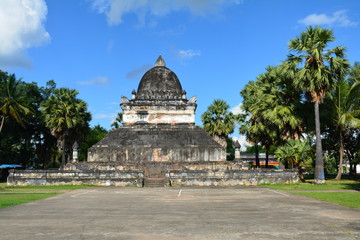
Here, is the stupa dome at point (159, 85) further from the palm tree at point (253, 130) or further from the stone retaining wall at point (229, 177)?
the stone retaining wall at point (229, 177)

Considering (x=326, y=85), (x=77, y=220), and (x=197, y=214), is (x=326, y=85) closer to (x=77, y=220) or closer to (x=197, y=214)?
(x=197, y=214)

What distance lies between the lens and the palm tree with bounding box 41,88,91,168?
34375 mm

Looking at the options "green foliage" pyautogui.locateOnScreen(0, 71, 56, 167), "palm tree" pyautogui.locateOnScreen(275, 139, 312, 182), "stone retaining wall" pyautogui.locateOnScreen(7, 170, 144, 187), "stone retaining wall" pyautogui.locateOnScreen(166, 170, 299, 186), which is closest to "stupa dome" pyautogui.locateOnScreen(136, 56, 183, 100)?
"green foliage" pyautogui.locateOnScreen(0, 71, 56, 167)

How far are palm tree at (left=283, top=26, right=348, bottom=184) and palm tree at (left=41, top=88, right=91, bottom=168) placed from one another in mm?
23364

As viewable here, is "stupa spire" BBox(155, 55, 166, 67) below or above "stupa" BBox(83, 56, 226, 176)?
above

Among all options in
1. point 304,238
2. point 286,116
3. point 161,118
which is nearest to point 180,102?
point 161,118

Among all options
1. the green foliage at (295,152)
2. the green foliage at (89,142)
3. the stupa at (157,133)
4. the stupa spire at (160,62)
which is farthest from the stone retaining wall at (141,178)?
the green foliage at (89,142)

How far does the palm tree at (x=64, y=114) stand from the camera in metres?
34.4

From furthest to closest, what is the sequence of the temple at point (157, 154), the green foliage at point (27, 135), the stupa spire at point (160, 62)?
the stupa spire at point (160, 62)
the green foliage at point (27, 135)
the temple at point (157, 154)

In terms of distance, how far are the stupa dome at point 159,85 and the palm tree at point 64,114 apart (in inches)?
317

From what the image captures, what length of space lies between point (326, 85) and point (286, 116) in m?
3.97

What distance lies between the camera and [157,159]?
31.8m

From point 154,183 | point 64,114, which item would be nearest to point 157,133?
point 64,114

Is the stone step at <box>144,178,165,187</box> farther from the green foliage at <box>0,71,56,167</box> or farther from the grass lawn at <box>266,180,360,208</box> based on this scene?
the green foliage at <box>0,71,56,167</box>
